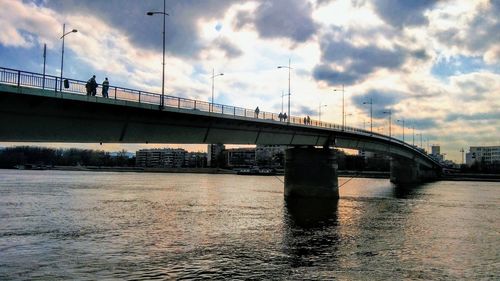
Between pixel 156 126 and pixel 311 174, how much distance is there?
33.0m

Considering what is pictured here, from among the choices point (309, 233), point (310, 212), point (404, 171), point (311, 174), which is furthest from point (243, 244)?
point (404, 171)

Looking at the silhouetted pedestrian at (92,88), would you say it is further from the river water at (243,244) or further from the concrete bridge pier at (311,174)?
the concrete bridge pier at (311,174)

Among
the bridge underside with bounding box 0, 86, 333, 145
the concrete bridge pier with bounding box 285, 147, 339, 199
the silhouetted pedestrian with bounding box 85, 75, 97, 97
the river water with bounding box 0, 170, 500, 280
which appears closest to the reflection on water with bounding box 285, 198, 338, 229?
the river water with bounding box 0, 170, 500, 280

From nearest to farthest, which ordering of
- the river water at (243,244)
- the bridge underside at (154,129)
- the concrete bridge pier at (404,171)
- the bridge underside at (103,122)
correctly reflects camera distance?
the river water at (243,244) → the bridge underside at (103,122) → the bridge underside at (154,129) → the concrete bridge pier at (404,171)

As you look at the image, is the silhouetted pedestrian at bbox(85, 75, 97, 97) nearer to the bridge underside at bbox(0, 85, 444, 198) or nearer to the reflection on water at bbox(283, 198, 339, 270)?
the bridge underside at bbox(0, 85, 444, 198)

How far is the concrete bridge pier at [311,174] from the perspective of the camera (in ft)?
222

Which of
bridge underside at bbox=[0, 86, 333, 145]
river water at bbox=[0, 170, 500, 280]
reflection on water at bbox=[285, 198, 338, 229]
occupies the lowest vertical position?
river water at bbox=[0, 170, 500, 280]

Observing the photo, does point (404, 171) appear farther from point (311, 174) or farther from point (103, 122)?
point (103, 122)

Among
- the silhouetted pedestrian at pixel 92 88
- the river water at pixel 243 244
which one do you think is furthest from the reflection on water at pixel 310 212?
the silhouetted pedestrian at pixel 92 88

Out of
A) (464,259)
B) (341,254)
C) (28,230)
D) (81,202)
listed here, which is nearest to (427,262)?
(464,259)

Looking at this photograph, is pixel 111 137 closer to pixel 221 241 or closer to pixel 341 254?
pixel 221 241

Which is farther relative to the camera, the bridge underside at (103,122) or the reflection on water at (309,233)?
the bridge underside at (103,122)

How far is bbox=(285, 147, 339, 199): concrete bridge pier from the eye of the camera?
222 feet

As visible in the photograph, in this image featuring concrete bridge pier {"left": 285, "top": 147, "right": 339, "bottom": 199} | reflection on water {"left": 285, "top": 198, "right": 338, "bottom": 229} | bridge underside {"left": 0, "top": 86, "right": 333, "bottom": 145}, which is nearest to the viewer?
bridge underside {"left": 0, "top": 86, "right": 333, "bottom": 145}
